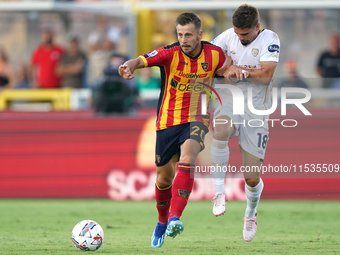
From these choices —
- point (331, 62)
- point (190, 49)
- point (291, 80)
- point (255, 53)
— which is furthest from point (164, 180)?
point (331, 62)

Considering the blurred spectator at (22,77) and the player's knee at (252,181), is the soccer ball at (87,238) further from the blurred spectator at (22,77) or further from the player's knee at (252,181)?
the blurred spectator at (22,77)

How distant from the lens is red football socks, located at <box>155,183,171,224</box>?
6.44 metres

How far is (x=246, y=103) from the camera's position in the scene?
6621mm

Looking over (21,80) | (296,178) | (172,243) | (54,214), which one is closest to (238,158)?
(296,178)

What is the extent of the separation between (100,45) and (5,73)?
2.15 metres

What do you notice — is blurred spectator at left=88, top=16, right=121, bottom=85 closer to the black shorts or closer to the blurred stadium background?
the blurred stadium background

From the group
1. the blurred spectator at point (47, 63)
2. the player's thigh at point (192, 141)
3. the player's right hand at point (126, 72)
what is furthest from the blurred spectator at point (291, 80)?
the player's right hand at point (126, 72)

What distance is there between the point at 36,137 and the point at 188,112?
4.96 metres

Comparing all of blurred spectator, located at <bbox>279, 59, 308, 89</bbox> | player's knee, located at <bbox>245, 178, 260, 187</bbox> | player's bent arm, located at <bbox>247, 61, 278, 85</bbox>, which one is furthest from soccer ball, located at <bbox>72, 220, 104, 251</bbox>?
blurred spectator, located at <bbox>279, 59, 308, 89</bbox>

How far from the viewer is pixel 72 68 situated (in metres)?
12.4

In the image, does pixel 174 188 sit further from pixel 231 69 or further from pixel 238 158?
pixel 238 158

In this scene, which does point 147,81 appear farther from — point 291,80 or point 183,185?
point 183,185

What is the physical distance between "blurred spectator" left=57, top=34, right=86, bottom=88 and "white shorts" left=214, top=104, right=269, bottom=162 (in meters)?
6.32

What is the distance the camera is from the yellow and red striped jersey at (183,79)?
622 cm
